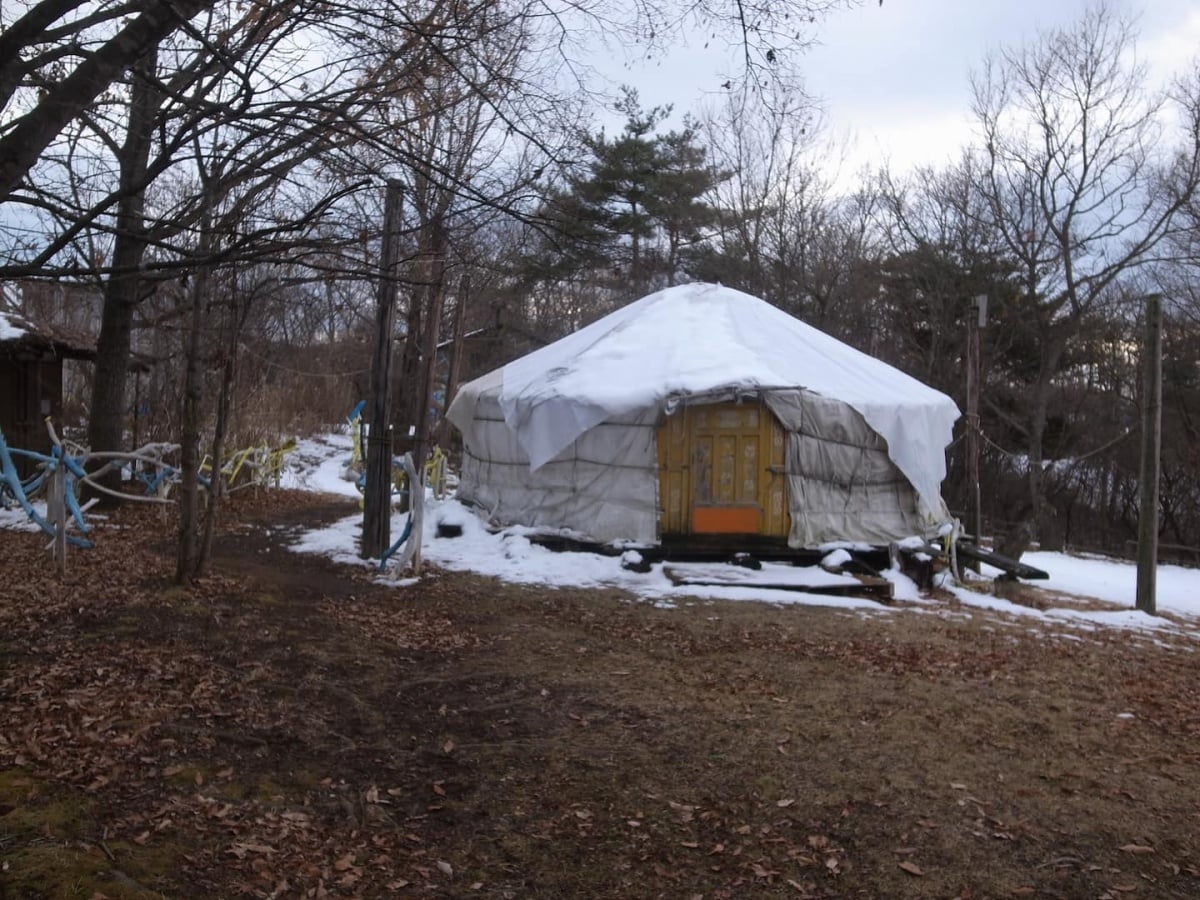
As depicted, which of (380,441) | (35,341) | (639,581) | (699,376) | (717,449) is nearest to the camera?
(380,441)

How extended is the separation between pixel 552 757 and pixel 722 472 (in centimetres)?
586

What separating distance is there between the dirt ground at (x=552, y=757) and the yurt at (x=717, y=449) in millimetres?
2900

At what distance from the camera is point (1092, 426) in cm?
2298

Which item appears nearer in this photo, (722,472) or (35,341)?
(722,472)

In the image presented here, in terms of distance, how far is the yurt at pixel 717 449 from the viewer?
9.36 m

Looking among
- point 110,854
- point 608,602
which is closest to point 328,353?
point 608,602

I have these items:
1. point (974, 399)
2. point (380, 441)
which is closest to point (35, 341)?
point (380, 441)

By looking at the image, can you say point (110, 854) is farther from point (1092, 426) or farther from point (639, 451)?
point (1092, 426)

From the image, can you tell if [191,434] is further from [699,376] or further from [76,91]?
[699,376]

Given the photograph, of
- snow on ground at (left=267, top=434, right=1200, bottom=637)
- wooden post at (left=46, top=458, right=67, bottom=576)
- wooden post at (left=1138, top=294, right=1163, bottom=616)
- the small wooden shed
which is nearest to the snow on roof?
snow on ground at (left=267, top=434, right=1200, bottom=637)

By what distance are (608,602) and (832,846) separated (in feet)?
14.4

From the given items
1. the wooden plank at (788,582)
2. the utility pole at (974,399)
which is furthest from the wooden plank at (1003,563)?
the wooden plank at (788,582)

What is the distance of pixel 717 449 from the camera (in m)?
9.45

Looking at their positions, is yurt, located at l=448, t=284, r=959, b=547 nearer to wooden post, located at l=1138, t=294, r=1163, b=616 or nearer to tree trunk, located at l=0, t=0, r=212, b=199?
wooden post, located at l=1138, t=294, r=1163, b=616
